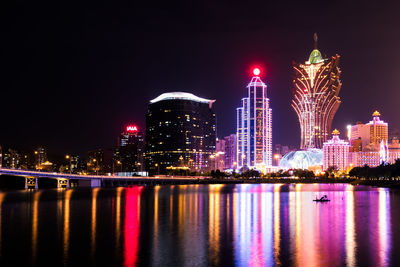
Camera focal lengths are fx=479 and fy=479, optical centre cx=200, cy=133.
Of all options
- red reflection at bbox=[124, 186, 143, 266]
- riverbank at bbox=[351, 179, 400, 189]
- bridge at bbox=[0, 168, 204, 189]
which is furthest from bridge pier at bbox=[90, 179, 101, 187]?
red reflection at bbox=[124, 186, 143, 266]

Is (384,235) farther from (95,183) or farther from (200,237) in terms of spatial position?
(95,183)

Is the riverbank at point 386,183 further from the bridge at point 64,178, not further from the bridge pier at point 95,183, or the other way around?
the bridge pier at point 95,183

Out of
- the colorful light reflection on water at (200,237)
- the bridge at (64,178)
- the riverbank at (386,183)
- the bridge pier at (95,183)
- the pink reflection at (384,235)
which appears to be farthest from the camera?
the bridge pier at (95,183)

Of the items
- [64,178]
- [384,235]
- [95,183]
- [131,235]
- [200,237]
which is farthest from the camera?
[95,183]

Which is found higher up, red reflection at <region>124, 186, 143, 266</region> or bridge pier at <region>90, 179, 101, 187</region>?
red reflection at <region>124, 186, 143, 266</region>

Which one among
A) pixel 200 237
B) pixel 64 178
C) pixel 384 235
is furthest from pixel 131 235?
pixel 64 178

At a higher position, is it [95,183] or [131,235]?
[131,235]

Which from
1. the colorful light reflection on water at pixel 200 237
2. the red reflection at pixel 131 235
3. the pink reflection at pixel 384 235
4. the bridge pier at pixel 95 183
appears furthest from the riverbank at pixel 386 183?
the red reflection at pixel 131 235

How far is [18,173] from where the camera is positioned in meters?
126

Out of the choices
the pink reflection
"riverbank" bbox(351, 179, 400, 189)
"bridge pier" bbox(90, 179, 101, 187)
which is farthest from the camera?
"bridge pier" bbox(90, 179, 101, 187)

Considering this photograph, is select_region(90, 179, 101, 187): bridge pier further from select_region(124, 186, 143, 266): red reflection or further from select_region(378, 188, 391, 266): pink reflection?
select_region(378, 188, 391, 266): pink reflection

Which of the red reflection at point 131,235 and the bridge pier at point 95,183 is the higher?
the red reflection at point 131,235

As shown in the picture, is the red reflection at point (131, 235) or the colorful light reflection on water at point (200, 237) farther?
the red reflection at point (131, 235)

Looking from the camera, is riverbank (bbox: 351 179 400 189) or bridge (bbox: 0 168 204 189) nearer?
bridge (bbox: 0 168 204 189)
